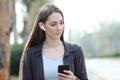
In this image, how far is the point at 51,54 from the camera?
4277mm

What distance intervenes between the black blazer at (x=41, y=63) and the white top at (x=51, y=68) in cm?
4

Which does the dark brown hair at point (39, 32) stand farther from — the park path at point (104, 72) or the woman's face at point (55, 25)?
the park path at point (104, 72)

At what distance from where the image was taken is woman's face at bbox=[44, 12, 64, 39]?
13.9 ft

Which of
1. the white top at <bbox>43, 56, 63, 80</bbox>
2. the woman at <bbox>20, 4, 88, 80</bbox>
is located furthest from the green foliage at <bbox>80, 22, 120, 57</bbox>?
the white top at <bbox>43, 56, 63, 80</bbox>

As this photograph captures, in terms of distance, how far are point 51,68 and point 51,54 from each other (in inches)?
6.8

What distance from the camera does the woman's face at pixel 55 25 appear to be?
13.9ft

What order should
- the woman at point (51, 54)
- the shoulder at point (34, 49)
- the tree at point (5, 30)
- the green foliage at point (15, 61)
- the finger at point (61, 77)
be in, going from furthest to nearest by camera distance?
the green foliage at point (15, 61) < the tree at point (5, 30) < the shoulder at point (34, 49) < the woman at point (51, 54) < the finger at point (61, 77)

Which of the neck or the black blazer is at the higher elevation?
the neck

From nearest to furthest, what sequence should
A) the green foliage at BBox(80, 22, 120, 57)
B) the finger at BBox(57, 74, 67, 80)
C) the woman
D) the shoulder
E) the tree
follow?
1. the finger at BBox(57, 74, 67, 80)
2. the woman
3. the shoulder
4. the tree
5. the green foliage at BBox(80, 22, 120, 57)

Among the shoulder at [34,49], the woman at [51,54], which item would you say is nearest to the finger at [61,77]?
the woman at [51,54]

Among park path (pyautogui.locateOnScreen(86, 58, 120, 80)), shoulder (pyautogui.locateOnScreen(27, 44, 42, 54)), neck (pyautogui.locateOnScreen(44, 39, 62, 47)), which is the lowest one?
park path (pyautogui.locateOnScreen(86, 58, 120, 80))

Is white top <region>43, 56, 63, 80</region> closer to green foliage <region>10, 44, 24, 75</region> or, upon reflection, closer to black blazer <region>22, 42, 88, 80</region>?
black blazer <region>22, 42, 88, 80</region>

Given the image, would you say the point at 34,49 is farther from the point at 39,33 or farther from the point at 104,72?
the point at 104,72

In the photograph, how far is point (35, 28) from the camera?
4477 millimetres
